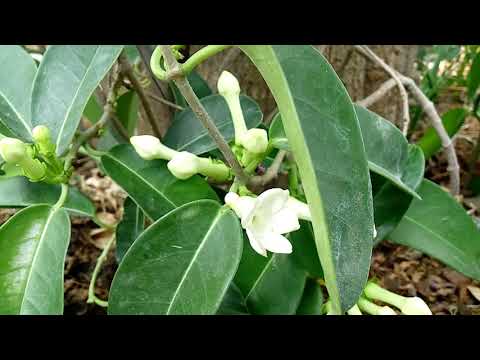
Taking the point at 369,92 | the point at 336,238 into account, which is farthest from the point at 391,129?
the point at 369,92

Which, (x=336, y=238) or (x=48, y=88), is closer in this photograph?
(x=336, y=238)

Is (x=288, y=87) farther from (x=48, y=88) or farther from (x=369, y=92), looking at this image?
(x=369, y=92)

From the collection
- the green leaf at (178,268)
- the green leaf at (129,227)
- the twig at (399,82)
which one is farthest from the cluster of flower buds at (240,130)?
the twig at (399,82)

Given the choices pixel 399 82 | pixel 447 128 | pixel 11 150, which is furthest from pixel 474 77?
pixel 11 150

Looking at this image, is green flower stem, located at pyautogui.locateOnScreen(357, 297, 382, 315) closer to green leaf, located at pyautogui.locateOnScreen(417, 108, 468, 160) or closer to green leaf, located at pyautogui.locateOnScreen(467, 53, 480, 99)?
green leaf, located at pyautogui.locateOnScreen(417, 108, 468, 160)

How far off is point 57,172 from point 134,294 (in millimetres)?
268

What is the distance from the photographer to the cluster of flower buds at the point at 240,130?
0.73 meters

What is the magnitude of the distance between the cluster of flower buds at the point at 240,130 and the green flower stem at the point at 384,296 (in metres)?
0.30

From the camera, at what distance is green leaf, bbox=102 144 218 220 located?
2.63 feet

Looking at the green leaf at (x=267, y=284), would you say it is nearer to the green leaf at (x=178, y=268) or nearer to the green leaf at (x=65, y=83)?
the green leaf at (x=178, y=268)

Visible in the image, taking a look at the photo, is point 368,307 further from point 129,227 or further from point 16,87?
point 16,87

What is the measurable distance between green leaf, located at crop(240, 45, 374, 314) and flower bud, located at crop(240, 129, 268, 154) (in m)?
0.21

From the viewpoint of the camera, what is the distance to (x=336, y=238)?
1.65 ft

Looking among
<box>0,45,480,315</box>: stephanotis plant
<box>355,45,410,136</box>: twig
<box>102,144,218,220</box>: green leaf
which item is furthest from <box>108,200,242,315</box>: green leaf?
<box>355,45,410,136</box>: twig
